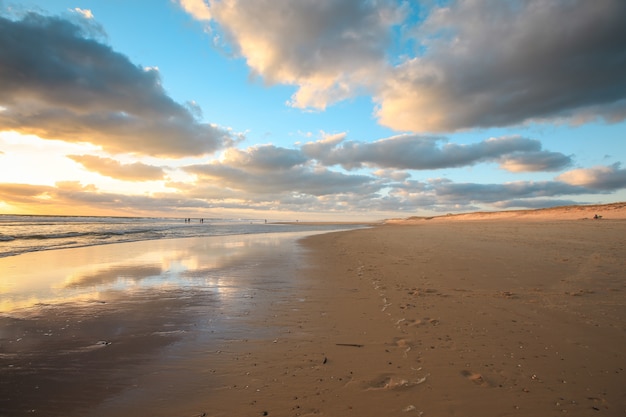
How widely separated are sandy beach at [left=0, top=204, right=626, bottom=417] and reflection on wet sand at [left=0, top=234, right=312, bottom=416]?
4cm

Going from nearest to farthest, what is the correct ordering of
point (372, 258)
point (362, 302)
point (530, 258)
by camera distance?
point (362, 302) < point (530, 258) < point (372, 258)

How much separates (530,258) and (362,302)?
10.5m

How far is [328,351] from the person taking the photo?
16.9ft

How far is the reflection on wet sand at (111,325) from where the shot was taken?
4.14m

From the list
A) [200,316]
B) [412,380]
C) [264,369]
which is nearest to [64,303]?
[200,316]

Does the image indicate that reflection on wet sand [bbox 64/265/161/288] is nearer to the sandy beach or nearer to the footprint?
the sandy beach

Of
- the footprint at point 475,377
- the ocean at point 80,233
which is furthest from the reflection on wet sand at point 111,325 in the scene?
the ocean at point 80,233

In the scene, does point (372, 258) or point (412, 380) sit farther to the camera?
point (372, 258)

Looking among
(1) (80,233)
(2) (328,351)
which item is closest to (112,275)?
(2) (328,351)

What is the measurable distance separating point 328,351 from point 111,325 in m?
4.85

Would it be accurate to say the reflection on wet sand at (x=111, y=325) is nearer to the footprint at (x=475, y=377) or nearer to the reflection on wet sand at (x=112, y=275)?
the reflection on wet sand at (x=112, y=275)

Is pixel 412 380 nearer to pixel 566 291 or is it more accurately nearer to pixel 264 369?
pixel 264 369

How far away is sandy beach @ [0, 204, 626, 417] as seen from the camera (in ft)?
12.2

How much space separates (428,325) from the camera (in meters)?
6.25
